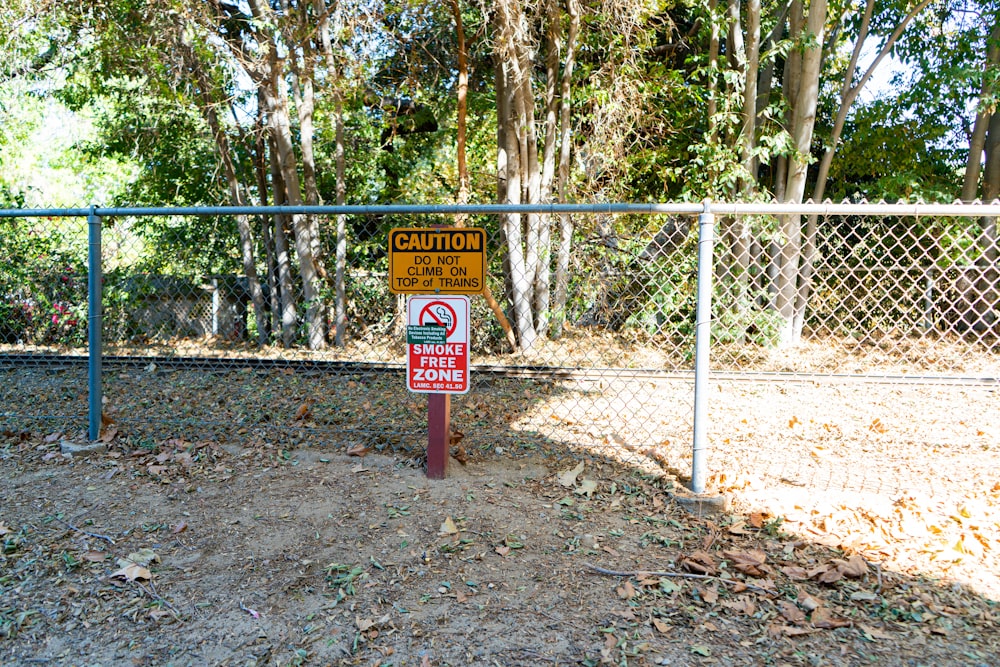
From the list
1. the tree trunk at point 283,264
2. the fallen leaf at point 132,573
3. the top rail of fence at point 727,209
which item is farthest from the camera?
the tree trunk at point 283,264

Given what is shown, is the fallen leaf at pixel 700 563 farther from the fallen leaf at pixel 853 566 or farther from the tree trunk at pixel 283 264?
the tree trunk at pixel 283 264

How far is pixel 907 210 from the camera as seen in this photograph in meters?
3.52

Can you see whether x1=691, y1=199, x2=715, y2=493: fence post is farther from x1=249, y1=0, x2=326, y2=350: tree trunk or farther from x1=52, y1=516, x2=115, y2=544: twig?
x1=249, y1=0, x2=326, y2=350: tree trunk

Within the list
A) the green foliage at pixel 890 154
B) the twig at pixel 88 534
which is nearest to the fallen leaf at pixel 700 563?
the twig at pixel 88 534

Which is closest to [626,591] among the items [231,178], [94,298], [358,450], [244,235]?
[358,450]

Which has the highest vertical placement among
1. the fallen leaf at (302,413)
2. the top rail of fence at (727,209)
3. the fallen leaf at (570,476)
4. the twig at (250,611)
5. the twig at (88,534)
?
the top rail of fence at (727,209)

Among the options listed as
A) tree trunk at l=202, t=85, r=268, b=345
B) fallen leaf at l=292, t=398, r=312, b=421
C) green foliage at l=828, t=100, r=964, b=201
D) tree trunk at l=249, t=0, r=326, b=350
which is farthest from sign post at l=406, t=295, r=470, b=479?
green foliage at l=828, t=100, r=964, b=201

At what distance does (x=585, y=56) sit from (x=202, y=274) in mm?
5489

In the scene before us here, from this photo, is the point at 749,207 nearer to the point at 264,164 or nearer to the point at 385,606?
the point at 385,606

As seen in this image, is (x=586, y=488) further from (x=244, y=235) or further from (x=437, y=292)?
(x=244, y=235)

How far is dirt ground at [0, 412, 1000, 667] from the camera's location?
266cm

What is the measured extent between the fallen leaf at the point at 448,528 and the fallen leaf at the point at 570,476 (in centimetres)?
78

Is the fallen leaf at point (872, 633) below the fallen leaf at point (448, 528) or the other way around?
below

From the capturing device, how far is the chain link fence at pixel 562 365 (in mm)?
4555
